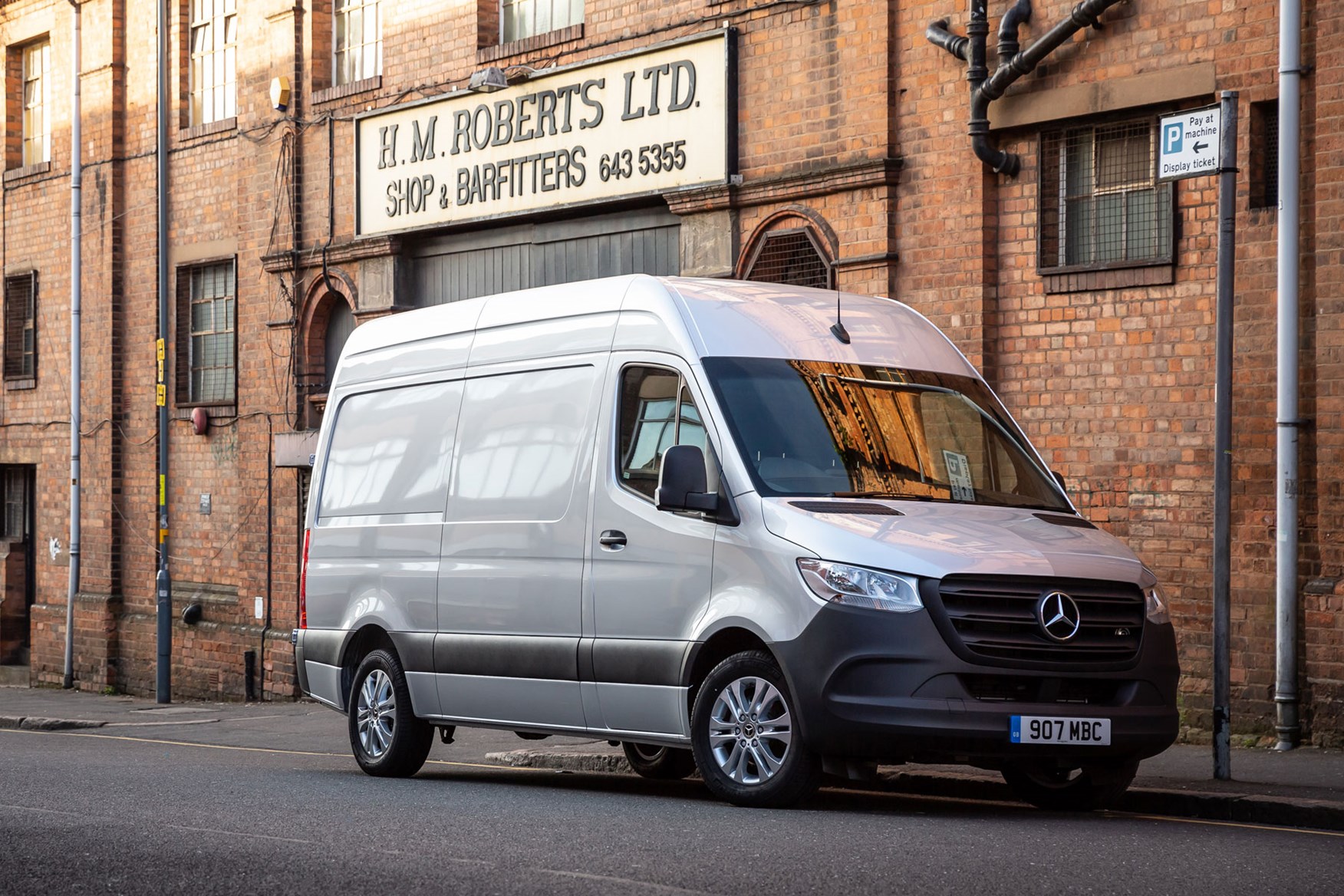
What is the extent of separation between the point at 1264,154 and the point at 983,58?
7.68 ft

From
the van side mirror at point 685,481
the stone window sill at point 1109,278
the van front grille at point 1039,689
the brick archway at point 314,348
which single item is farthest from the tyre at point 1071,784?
the brick archway at point 314,348

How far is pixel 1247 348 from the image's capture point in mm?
12484

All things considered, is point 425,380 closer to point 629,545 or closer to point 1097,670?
point 629,545

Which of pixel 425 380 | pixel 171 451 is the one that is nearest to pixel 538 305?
pixel 425 380

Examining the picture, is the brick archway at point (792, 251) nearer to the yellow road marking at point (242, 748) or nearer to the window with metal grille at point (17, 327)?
the yellow road marking at point (242, 748)

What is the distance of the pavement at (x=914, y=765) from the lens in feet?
29.6

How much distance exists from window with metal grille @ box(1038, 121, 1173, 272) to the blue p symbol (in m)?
3.08

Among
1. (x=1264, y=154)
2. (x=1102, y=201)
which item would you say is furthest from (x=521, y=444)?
(x=1264, y=154)

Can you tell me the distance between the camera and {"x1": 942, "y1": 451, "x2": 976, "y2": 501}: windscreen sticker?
30.0 feet

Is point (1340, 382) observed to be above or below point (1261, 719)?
above

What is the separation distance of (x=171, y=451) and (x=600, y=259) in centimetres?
785

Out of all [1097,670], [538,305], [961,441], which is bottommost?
[1097,670]

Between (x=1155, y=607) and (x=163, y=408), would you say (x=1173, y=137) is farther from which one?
(x=163, y=408)

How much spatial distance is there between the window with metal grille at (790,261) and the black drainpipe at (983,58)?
75.2 inches
